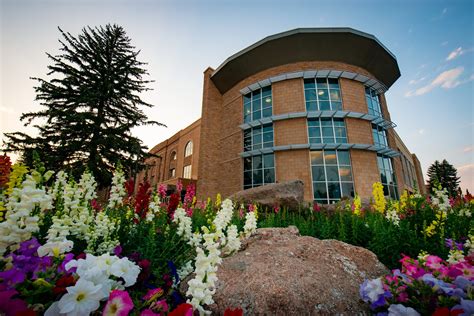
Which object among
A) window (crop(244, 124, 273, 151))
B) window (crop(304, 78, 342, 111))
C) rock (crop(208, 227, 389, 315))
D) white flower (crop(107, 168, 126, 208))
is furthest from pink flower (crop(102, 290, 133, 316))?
window (crop(304, 78, 342, 111))

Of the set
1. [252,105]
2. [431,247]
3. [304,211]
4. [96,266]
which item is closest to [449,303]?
[96,266]

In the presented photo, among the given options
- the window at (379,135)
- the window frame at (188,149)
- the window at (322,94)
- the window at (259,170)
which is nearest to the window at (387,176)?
the window at (379,135)

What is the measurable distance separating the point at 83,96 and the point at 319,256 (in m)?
13.8

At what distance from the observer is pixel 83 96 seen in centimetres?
1137

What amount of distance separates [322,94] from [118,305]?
61.2ft

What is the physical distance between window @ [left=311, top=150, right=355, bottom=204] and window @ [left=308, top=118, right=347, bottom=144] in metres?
0.87

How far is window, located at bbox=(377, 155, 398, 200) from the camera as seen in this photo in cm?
1575

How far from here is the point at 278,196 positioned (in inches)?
321

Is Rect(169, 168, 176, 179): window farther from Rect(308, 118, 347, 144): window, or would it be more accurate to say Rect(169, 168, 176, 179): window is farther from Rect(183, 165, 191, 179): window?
Rect(308, 118, 347, 144): window

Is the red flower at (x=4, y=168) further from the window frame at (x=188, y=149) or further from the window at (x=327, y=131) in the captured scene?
the window frame at (x=188, y=149)

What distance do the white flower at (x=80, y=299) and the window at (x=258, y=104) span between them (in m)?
17.8

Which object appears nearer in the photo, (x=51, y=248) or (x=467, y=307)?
(x=467, y=307)

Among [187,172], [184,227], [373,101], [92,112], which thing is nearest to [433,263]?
[184,227]

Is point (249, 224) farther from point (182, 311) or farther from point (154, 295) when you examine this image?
point (182, 311)
